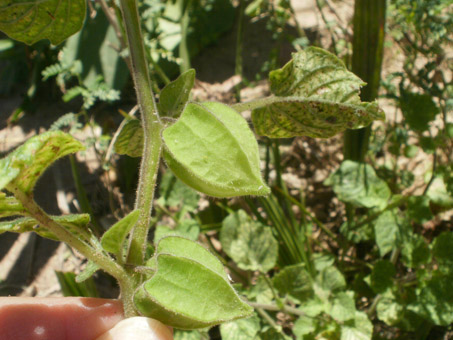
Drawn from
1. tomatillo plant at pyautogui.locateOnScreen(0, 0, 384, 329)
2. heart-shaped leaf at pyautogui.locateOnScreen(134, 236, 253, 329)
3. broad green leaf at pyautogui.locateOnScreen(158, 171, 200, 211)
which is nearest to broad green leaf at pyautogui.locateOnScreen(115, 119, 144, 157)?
tomatillo plant at pyautogui.locateOnScreen(0, 0, 384, 329)

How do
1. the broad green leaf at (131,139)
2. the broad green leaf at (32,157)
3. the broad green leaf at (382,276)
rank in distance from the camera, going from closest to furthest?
the broad green leaf at (32,157)
the broad green leaf at (131,139)
the broad green leaf at (382,276)

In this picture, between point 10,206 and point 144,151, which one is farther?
point 144,151

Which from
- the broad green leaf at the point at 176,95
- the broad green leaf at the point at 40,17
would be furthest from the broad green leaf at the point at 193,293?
the broad green leaf at the point at 40,17

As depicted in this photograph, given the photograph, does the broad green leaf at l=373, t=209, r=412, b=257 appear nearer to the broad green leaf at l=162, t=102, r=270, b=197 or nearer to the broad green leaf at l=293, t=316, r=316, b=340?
the broad green leaf at l=293, t=316, r=316, b=340

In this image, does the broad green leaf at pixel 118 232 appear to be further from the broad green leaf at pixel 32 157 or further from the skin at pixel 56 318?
the skin at pixel 56 318

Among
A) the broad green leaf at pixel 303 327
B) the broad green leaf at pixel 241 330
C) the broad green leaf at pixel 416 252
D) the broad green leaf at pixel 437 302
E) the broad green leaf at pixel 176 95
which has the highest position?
the broad green leaf at pixel 176 95

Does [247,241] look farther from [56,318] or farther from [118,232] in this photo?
[118,232]

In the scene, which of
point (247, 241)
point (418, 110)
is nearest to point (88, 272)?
point (247, 241)

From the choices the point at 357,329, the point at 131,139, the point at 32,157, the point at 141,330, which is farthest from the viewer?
the point at 357,329
